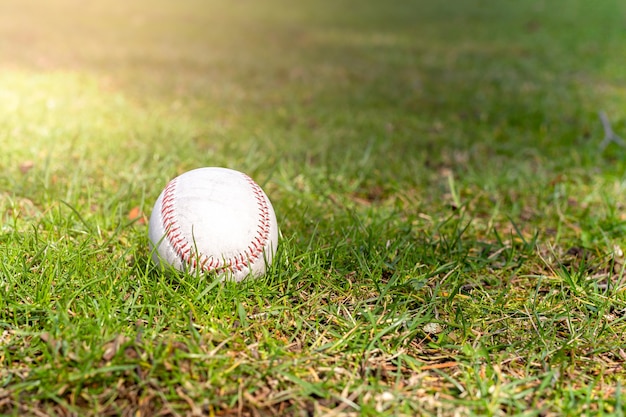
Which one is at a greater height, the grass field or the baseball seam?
the baseball seam

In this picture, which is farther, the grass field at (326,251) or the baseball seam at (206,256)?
the baseball seam at (206,256)

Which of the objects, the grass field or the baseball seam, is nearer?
the grass field

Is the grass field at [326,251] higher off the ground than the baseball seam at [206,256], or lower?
lower

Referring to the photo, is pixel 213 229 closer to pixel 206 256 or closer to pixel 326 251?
pixel 206 256

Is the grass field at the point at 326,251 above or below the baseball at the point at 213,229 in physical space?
below

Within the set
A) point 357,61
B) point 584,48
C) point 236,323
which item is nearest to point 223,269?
point 236,323

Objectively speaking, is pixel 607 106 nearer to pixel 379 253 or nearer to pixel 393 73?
pixel 393 73
